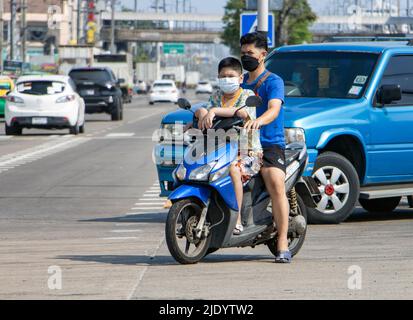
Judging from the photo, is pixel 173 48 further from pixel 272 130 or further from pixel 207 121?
pixel 207 121

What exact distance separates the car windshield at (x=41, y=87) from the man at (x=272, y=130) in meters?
25.4

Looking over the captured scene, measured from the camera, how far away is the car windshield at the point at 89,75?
48.0 metres

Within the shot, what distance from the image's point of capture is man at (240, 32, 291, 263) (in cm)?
1109

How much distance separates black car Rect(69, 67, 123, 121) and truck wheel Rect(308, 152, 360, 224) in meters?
33.5

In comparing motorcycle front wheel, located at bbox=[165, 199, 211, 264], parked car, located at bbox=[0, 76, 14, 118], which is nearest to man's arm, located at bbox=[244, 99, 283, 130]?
motorcycle front wheel, located at bbox=[165, 199, 211, 264]

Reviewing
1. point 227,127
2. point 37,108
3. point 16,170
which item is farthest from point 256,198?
point 37,108

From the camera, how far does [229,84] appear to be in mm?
11039

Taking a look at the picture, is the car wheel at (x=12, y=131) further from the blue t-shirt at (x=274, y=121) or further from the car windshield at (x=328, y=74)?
the blue t-shirt at (x=274, y=121)

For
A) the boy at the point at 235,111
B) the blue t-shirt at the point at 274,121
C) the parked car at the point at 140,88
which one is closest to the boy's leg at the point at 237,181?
the boy at the point at 235,111

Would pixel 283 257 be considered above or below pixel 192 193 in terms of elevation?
below

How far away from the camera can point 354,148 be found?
49.5 ft

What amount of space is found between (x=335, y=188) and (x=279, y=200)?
360 centimetres

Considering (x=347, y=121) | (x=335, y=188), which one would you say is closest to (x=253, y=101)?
(x=335, y=188)

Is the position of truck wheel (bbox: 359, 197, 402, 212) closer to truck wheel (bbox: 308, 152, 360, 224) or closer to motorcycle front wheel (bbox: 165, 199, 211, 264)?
truck wheel (bbox: 308, 152, 360, 224)
